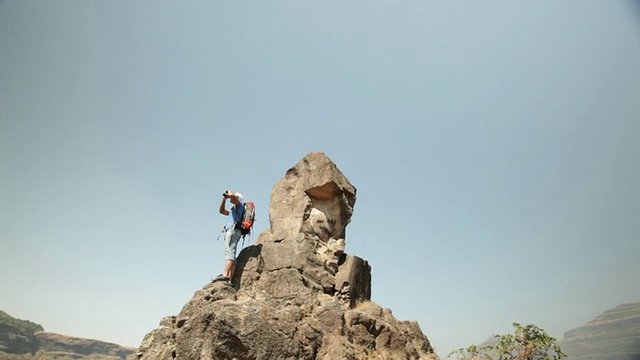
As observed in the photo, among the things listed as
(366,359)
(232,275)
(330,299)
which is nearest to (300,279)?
(330,299)

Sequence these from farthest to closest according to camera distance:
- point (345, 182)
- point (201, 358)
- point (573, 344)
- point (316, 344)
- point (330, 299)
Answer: point (573, 344) < point (345, 182) < point (330, 299) < point (316, 344) < point (201, 358)

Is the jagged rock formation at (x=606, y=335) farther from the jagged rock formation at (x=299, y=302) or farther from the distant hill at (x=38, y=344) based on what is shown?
the distant hill at (x=38, y=344)

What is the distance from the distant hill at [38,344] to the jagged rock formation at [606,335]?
92557mm

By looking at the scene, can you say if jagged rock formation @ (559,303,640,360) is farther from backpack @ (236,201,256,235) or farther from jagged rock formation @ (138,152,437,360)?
backpack @ (236,201,256,235)

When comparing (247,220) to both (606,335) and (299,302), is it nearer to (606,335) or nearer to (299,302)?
(299,302)

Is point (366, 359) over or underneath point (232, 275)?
underneath

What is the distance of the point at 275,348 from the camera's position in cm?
739

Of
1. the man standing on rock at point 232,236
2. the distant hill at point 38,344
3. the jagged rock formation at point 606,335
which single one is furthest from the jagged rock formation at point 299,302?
the distant hill at point 38,344

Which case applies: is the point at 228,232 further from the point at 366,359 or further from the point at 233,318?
the point at 366,359

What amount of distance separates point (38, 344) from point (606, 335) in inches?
5126

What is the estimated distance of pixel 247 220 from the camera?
10703 millimetres

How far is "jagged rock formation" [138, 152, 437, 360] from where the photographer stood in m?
7.38

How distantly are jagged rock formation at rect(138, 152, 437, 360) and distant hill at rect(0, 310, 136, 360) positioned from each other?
8242cm

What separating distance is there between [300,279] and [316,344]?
2183 mm
